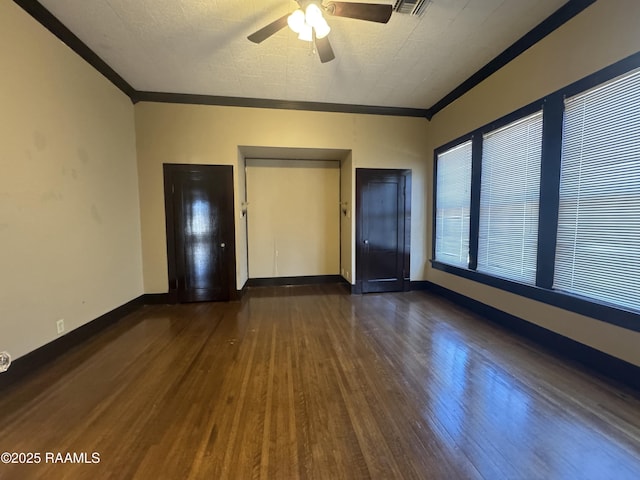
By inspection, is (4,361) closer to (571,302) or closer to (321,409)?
(321,409)

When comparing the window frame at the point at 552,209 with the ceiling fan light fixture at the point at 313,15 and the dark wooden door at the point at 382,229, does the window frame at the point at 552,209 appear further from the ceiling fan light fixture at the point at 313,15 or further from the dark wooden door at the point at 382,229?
the ceiling fan light fixture at the point at 313,15

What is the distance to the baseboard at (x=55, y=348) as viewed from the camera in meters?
2.16

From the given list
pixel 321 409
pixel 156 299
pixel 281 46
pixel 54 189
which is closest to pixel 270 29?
pixel 281 46

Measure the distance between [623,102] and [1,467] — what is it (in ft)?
16.3

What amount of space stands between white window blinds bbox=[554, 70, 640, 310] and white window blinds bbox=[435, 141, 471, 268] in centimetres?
138

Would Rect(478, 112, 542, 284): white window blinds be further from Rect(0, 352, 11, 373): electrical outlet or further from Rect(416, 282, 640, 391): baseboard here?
Rect(0, 352, 11, 373): electrical outlet

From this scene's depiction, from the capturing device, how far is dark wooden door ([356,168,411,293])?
Result: 4.74 metres

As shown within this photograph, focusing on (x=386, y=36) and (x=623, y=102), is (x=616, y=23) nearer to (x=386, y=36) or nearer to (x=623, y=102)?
(x=623, y=102)

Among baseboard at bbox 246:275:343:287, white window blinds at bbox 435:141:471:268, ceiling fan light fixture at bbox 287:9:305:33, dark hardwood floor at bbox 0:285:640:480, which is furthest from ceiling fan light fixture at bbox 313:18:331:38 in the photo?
baseboard at bbox 246:275:343:287

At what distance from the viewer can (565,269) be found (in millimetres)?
2604

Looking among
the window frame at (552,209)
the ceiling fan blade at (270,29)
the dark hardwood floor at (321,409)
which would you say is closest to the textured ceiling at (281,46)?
the ceiling fan blade at (270,29)

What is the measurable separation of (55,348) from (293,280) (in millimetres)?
3562

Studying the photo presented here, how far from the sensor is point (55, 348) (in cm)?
257

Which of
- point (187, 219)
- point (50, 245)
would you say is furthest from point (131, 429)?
point (187, 219)
